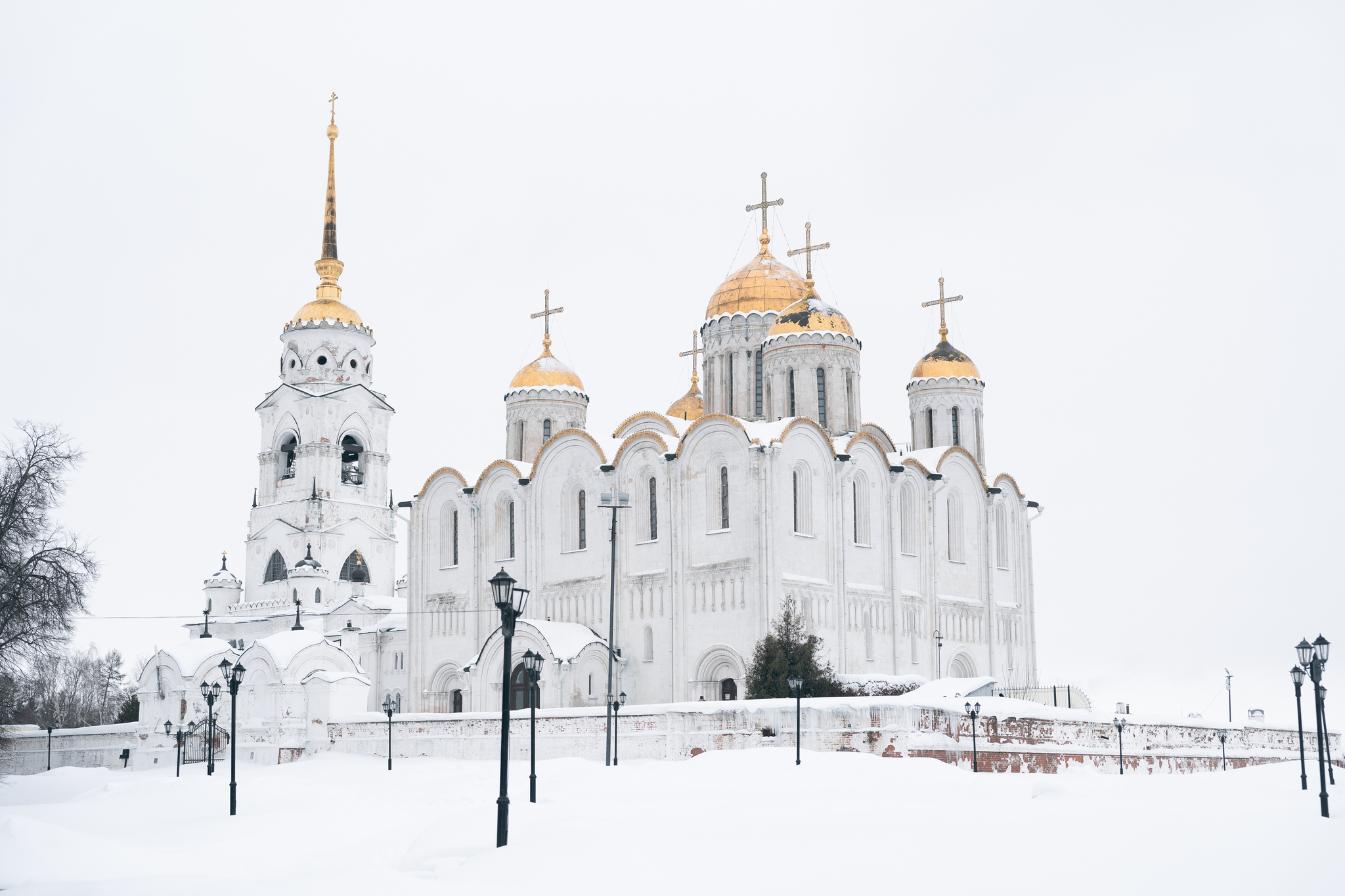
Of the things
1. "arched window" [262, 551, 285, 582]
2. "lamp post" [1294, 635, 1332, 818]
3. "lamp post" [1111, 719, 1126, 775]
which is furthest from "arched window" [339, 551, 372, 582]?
"lamp post" [1294, 635, 1332, 818]

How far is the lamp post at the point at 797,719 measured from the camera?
23578mm

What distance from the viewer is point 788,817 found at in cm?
1506

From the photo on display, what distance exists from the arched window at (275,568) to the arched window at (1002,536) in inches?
965

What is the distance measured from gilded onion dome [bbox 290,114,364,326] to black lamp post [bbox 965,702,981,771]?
3193 centimetres

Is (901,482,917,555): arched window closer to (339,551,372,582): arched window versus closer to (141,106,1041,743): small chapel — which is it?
(141,106,1041,743): small chapel

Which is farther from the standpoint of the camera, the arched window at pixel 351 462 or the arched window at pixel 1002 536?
the arched window at pixel 351 462

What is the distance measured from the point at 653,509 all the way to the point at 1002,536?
38.2 ft

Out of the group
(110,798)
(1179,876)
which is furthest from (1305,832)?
(110,798)

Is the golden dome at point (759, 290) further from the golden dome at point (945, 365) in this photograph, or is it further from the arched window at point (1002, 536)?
the arched window at point (1002, 536)

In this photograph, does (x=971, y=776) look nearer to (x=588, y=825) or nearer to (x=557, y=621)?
(x=588, y=825)

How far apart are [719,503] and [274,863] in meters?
19.4

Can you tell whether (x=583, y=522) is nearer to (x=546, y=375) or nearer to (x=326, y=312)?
(x=546, y=375)

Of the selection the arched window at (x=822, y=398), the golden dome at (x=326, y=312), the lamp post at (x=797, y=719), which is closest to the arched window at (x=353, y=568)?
the golden dome at (x=326, y=312)

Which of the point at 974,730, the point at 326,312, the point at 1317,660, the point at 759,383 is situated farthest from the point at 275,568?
the point at 1317,660
